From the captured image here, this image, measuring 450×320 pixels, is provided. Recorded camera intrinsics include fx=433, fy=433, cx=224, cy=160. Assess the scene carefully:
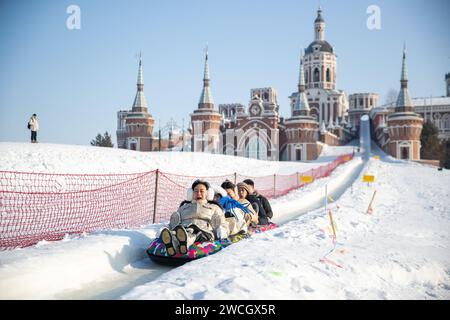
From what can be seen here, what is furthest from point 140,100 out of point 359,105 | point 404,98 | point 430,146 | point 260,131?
point 359,105

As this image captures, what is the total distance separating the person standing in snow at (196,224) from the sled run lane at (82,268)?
529 millimetres

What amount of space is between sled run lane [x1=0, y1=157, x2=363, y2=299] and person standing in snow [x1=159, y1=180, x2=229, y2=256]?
53cm

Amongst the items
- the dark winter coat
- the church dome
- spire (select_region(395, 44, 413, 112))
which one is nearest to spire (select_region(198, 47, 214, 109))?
spire (select_region(395, 44, 413, 112))

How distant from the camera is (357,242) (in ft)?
30.4

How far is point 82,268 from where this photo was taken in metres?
6.44

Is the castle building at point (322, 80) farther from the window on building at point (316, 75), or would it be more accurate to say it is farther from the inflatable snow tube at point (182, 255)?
the inflatable snow tube at point (182, 255)

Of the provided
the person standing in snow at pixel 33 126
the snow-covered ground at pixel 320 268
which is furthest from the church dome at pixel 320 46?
the snow-covered ground at pixel 320 268

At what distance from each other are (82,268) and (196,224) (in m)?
1.97

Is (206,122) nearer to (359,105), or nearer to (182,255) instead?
(182,255)

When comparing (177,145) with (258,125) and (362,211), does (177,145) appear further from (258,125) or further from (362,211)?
(362,211)

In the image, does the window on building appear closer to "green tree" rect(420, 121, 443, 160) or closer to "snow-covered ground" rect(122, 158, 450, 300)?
"green tree" rect(420, 121, 443, 160)

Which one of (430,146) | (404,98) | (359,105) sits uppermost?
(359,105)
